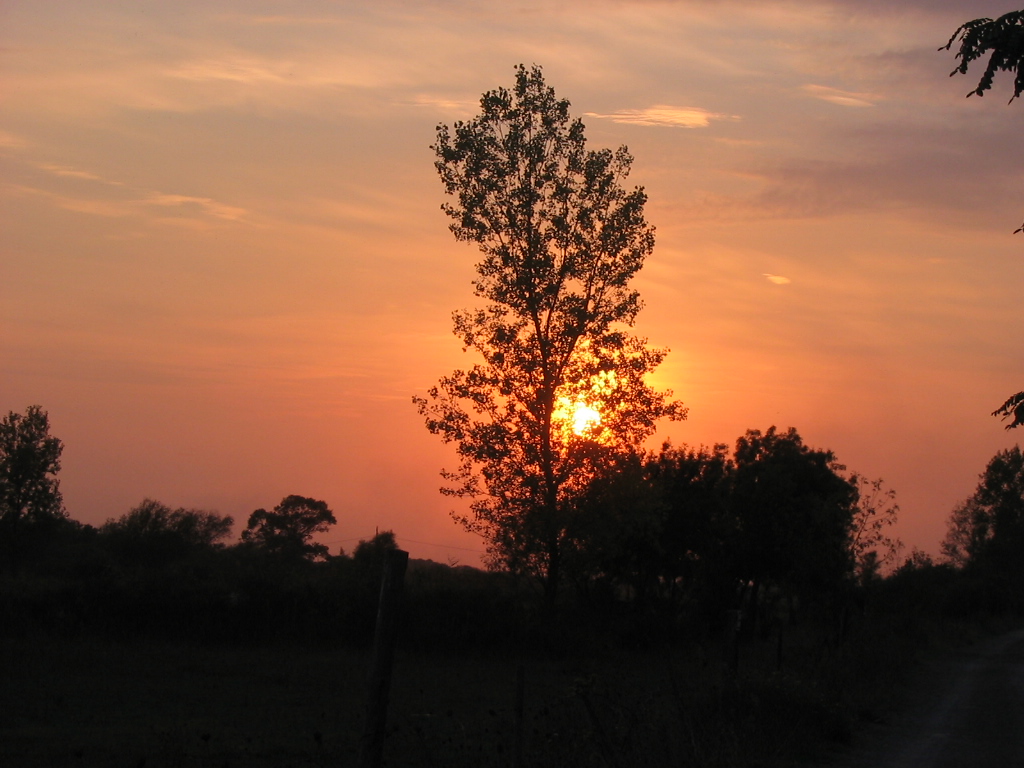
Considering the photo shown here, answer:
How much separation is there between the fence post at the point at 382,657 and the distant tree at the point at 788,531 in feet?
103

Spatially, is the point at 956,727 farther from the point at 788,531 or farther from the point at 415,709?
the point at 788,531

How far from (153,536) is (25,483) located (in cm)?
996

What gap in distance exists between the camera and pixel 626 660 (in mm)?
31078

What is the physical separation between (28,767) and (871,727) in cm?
1245

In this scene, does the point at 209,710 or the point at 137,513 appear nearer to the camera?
the point at 209,710

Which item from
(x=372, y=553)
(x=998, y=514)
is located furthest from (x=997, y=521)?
(x=372, y=553)

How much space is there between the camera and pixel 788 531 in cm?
3703

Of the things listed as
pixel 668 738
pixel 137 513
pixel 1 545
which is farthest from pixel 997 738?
pixel 1 545

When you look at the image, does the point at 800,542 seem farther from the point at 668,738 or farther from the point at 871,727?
the point at 668,738

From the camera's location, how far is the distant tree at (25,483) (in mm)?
55656

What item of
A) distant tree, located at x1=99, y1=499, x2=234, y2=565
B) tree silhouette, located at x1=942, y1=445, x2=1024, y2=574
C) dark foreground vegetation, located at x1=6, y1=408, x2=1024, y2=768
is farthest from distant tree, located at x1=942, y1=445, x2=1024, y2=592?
distant tree, located at x1=99, y1=499, x2=234, y2=565

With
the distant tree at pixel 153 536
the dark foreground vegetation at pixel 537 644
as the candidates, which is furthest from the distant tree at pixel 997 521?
the distant tree at pixel 153 536

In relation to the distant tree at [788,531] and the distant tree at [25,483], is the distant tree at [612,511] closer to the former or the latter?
the distant tree at [788,531]

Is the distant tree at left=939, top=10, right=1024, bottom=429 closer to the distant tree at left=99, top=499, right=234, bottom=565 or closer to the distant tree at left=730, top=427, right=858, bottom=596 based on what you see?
the distant tree at left=730, top=427, right=858, bottom=596
